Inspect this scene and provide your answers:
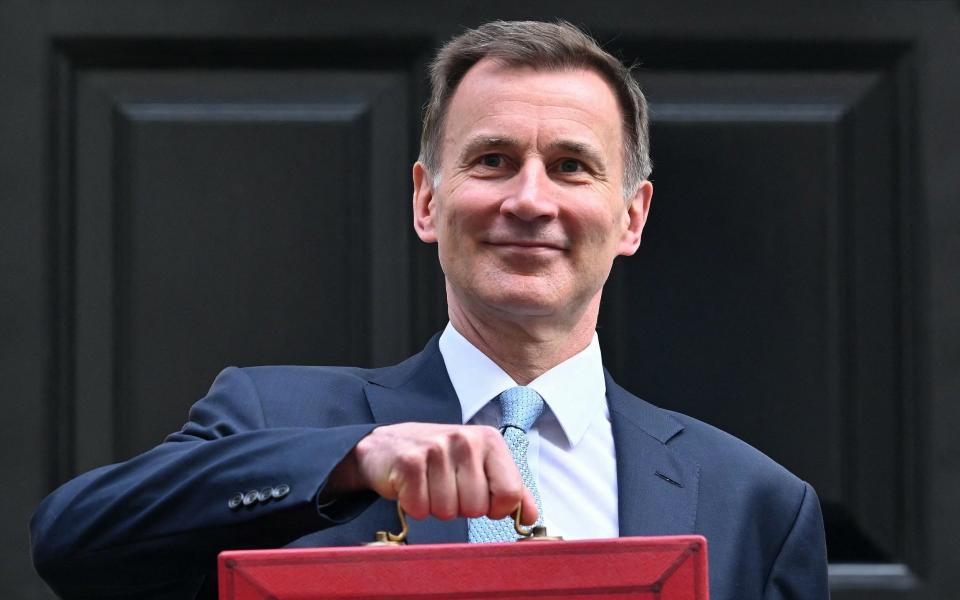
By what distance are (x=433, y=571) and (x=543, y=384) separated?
695 millimetres

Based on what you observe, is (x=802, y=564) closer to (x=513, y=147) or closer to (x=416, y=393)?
(x=416, y=393)

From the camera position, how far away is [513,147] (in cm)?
204

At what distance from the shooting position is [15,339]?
2.44 metres

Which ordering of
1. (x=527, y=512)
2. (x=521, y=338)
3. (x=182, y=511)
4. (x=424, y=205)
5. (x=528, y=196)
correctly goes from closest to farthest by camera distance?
1. (x=527, y=512)
2. (x=182, y=511)
3. (x=528, y=196)
4. (x=521, y=338)
5. (x=424, y=205)

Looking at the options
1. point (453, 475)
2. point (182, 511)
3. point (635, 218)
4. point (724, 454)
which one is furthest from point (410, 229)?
point (453, 475)

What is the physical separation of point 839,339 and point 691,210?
0.29m

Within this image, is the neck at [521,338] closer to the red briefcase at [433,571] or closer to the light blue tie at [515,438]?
the light blue tie at [515,438]

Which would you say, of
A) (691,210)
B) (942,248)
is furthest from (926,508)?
(691,210)

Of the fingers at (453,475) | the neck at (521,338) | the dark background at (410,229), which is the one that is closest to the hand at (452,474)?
the fingers at (453,475)

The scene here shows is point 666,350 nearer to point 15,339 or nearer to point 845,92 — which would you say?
point 845,92

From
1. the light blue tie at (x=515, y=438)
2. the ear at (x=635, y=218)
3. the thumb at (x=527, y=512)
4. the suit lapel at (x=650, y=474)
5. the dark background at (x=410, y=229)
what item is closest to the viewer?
the thumb at (x=527, y=512)

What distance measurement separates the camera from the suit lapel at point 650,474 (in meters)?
2.00

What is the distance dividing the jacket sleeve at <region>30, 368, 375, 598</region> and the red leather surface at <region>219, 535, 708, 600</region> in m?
0.16

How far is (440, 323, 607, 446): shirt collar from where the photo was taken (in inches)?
81.7
